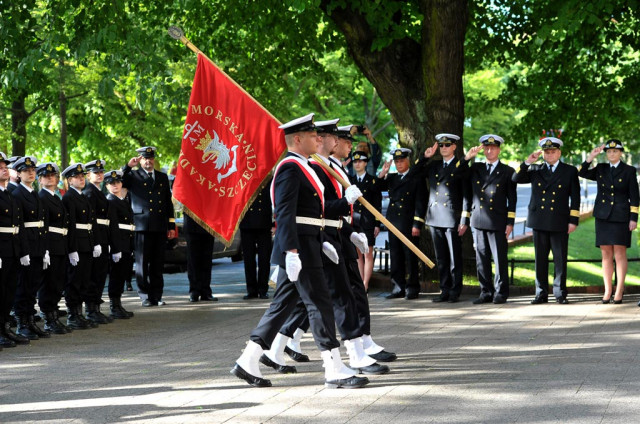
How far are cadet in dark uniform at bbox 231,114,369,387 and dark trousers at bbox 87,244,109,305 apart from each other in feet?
16.4

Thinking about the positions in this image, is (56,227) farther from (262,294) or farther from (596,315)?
(596,315)

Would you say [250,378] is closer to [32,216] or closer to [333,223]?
[333,223]

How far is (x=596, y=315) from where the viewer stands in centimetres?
1192

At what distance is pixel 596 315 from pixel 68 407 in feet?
22.4

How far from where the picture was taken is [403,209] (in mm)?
14539

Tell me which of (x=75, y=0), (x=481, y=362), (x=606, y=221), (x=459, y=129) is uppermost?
(x=75, y=0)

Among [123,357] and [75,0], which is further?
[75,0]

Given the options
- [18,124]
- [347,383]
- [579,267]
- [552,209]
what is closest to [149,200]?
[552,209]

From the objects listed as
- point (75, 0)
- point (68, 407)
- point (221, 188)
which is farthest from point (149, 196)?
point (68, 407)

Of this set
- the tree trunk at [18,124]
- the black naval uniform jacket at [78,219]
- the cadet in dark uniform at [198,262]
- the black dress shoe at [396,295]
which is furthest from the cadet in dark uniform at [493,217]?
the tree trunk at [18,124]

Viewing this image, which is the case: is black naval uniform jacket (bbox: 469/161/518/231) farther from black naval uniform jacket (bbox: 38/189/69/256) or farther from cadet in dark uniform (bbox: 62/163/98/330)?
black naval uniform jacket (bbox: 38/189/69/256)

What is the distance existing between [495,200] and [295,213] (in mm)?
6274

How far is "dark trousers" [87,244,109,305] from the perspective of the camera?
→ 41.4 ft

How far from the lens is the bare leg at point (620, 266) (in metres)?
13.0
